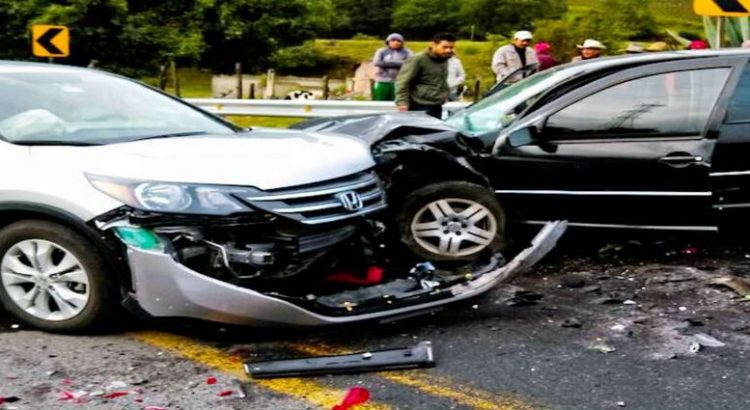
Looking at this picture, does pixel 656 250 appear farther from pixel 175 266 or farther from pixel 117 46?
pixel 117 46

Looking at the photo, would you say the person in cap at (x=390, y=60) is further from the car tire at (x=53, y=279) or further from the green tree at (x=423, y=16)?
the green tree at (x=423, y=16)

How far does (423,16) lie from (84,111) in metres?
57.7

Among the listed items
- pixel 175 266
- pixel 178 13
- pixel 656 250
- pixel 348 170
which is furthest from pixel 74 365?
pixel 178 13

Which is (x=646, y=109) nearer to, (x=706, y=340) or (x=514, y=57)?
(x=706, y=340)

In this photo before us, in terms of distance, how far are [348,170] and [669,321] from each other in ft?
6.15

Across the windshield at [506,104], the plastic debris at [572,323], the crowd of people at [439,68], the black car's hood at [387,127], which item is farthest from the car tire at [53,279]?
the crowd of people at [439,68]

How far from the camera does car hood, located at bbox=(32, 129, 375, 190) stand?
14.5 ft

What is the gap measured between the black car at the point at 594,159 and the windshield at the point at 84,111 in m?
1.09

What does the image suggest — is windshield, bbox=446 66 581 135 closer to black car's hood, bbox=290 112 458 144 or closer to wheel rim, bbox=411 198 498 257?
black car's hood, bbox=290 112 458 144

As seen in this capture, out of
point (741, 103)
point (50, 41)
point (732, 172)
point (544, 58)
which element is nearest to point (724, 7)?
point (544, 58)

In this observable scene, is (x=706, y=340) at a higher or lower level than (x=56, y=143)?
lower

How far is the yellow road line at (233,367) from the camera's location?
3.91 meters

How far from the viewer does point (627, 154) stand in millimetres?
6020

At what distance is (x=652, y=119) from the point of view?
20.0ft
